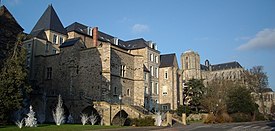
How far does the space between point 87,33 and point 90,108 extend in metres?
18.3

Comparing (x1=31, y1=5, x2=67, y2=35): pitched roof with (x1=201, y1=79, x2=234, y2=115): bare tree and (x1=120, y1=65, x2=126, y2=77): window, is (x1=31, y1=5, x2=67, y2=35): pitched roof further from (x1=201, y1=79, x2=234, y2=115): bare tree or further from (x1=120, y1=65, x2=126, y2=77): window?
(x1=201, y1=79, x2=234, y2=115): bare tree

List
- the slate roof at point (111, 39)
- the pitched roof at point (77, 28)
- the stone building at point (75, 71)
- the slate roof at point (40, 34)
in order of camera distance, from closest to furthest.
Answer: the stone building at point (75, 71)
the slate roof at point (40, 34)
the pitched roof at point (77, 28)
the slate roof at point (111, 39)

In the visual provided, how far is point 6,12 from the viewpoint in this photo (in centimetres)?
3177

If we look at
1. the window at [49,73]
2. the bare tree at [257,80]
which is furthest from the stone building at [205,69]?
the window at [49,73]

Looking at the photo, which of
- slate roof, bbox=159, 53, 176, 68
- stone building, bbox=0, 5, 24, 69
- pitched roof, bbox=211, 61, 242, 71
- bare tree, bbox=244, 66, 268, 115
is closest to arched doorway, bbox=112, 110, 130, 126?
stone building, bbox=0, 5, 24, 69

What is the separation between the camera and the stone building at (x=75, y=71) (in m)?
36.6

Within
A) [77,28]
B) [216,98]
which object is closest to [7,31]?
[77,28]

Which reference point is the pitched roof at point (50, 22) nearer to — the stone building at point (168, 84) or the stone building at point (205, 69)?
the stone building at point (168, 84)

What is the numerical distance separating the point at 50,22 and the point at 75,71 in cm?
1310

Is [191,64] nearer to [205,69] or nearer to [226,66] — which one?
[205,69]

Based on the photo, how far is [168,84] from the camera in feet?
189

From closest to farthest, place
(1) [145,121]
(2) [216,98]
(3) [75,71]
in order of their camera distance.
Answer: (1) [145,121]
(3) [75,71]
(2) [216,98]

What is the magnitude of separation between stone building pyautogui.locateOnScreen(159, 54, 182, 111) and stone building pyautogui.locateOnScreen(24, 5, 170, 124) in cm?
1453

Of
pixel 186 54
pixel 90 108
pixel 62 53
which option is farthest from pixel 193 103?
pixel 186 54
